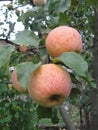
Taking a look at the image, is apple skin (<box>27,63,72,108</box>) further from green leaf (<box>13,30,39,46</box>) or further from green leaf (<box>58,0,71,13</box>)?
green leaf (<box>58,0,71,13</box>)

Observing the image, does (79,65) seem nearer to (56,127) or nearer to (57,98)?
(57,98)

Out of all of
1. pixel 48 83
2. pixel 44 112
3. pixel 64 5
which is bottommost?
pixel 44 112

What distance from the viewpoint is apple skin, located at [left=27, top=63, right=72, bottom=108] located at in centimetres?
87

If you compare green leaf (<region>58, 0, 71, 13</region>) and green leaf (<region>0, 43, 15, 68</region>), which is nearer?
green leaf (<region>0, 43, 15, 68</region>)

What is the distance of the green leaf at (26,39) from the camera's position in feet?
3.12

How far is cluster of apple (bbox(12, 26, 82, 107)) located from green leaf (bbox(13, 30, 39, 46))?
0.16ft

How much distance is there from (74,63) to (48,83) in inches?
3.1

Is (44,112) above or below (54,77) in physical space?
below

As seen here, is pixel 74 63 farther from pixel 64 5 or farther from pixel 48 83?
pixel 64 5

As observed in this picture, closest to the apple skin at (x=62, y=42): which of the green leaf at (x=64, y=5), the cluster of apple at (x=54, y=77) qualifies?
the cluster of apple at (x=54, y=77)

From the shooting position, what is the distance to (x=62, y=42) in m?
0.91

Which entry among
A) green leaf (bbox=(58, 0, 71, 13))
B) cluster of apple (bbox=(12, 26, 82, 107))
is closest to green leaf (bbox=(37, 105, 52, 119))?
cluster of apple (bbox=(12, 26, 82, 107))

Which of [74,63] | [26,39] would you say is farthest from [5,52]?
[74,63]

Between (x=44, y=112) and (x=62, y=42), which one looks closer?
(x=62, y=42)
